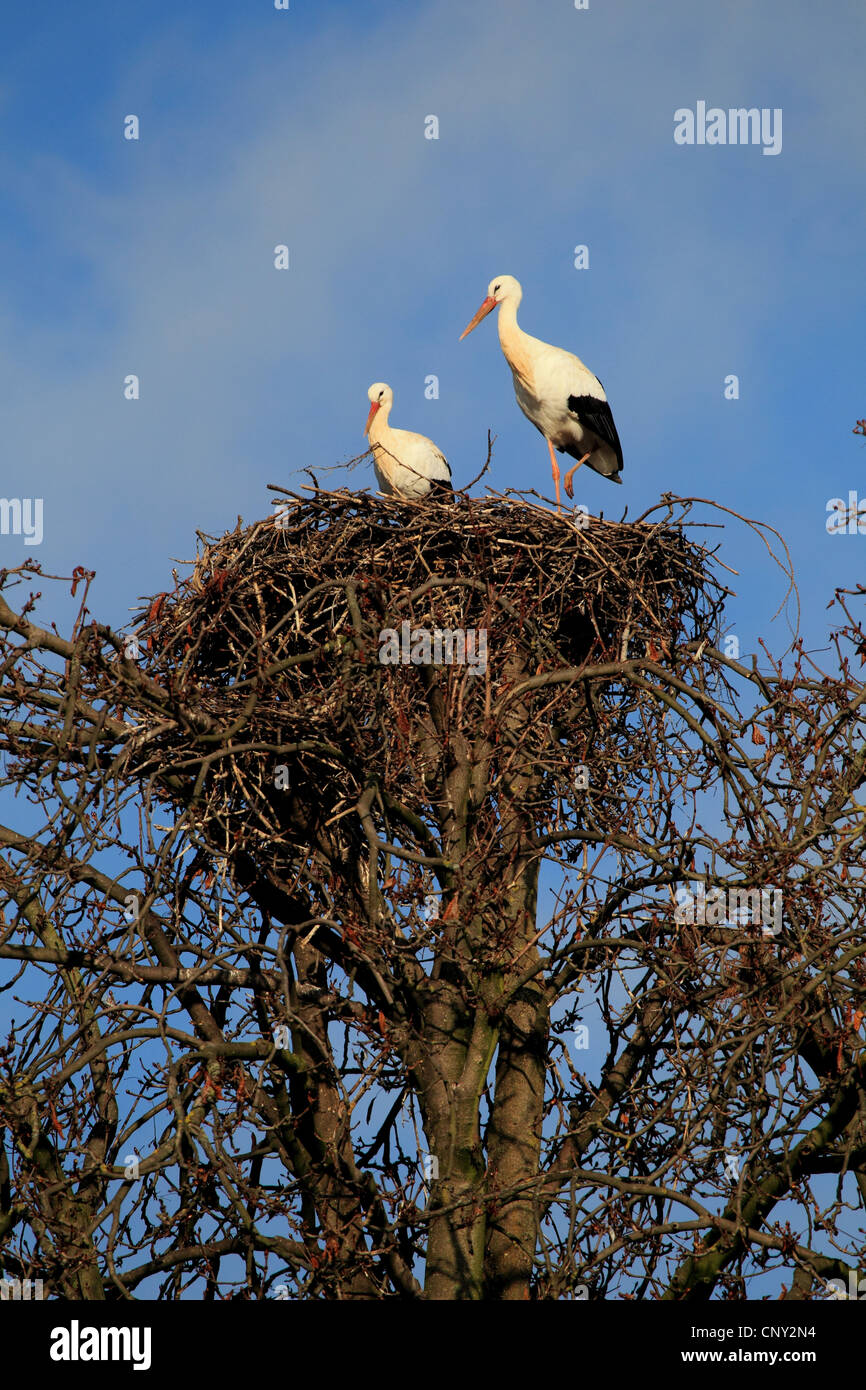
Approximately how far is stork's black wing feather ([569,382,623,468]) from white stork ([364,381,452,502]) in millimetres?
1093

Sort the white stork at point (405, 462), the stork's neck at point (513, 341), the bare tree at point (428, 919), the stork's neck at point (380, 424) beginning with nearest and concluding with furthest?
1. the bare tree at point (428, 919)
2. the white stork at point (405, 462)
3. the stork's neck at point (380, 424)
4. the stork's neck at point (513, 341)

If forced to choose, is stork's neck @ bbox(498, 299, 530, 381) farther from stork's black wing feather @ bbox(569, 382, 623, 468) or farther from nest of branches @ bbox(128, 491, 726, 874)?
nest of branches @ bbox(128, 491, 726, 874)

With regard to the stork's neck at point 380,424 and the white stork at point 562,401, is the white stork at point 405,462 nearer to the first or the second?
the stork's neck at point 380,424

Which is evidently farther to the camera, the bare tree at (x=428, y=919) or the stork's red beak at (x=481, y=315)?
the stork's red beak at (x=481, y=315)

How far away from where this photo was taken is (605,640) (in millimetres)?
8789

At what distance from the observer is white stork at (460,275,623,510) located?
36.8ft

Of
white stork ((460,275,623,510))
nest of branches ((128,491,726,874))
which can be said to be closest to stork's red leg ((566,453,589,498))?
white stork ((460,275,623,510))

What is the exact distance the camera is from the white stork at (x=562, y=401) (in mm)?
11227

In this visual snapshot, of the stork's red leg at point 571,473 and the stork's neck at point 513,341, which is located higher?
the stork's neck at point 513,341

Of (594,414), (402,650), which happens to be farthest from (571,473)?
(402,650)

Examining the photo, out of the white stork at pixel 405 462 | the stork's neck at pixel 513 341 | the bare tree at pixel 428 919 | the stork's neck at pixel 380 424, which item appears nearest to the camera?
the bare tree at pixel 428 919

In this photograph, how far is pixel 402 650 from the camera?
6871mm

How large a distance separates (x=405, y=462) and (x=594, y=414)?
1489 millimetres

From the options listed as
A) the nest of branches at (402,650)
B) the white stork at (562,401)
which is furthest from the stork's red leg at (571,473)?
the nest of branches at (402,650)
